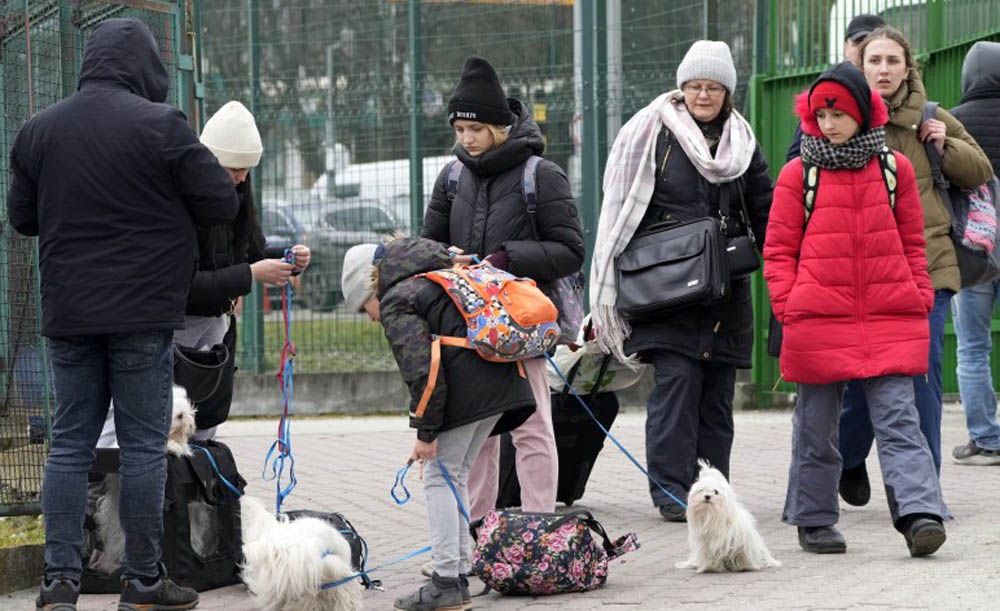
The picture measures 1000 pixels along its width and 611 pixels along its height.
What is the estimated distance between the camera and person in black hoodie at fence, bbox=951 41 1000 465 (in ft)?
29.0

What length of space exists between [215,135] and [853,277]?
8.75 feet

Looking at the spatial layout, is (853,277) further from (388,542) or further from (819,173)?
(388,542)

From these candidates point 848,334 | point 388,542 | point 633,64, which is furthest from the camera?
point 633,64

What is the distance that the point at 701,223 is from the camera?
7691 millimetres

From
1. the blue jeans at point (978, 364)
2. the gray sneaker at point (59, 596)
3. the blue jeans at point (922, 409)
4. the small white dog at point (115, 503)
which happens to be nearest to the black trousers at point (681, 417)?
the blue jeans at point (922, 409)

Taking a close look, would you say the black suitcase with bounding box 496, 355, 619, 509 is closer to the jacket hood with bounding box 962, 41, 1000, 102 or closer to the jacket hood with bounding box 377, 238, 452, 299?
the jacket hood with bounding box 377, 238, 452, 299

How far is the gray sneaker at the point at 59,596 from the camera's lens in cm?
588

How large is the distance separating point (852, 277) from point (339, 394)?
637 cm

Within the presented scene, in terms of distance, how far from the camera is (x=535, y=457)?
271 inches

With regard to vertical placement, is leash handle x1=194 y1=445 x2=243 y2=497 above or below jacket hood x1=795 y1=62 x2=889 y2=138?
below

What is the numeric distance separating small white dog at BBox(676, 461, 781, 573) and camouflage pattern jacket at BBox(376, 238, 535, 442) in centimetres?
85

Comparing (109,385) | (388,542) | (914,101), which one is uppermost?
(914,101)

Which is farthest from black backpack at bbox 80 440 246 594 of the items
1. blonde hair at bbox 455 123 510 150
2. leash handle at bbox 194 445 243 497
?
blonde hair at bbox 455 123 510 150

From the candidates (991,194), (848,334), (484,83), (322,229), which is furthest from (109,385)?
(322,229)
